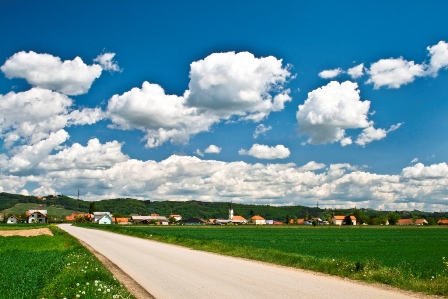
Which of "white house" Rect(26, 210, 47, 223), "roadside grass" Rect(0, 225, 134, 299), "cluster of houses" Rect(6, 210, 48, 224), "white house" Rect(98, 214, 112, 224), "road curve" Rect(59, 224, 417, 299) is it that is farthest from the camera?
"white house" Rect(26, 210, 47, 223)

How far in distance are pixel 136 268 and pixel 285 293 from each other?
33.4 feet

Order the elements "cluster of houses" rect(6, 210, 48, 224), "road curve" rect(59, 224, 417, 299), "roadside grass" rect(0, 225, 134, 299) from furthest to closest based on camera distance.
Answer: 1. "cluster of houses" rect(6, 210, 48, 224)
2. "road curve" rect(59, 224, 417, 299)
3. "roadside grass" rect(0, 225, 134, 299)

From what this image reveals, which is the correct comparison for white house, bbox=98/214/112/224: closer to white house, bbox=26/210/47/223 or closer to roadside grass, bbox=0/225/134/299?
white house, bbox=26/210/47/223

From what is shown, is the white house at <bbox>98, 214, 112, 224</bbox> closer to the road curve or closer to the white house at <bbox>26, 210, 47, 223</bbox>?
the white house at <bbox>26, 210, 47, 223</bbox>

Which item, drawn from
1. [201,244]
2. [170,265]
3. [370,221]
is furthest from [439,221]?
[170,265]

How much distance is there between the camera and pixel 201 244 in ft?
124

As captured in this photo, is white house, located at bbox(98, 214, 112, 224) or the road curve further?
white house, located at bbox(98, 214, 112, 224)

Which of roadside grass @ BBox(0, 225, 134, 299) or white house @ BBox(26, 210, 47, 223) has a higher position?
roadside grass @ BBox(0, 225, 134, 299)

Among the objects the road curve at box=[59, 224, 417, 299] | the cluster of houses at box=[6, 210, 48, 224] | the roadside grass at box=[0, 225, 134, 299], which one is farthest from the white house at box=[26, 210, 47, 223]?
the road curve at box=[59, 224, 417, 299]

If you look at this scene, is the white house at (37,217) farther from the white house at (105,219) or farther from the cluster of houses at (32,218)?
the white house at (105,219)

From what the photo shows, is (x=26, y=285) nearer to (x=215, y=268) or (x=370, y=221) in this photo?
(x=215, y=268)

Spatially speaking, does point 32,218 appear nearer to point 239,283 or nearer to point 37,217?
point 37,217

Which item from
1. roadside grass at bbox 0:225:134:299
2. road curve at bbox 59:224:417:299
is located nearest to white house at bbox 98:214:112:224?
roadside grass at bbox 0:225:134:299

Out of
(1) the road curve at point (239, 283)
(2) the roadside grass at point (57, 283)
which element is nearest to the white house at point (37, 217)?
(2) the roadside grass at point (57, 283)
